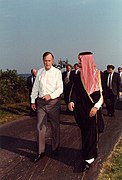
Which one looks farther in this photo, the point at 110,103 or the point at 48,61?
the point at 110,103

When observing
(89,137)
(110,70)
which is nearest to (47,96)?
(89,137)

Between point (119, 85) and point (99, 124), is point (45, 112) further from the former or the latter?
point (119, 85)

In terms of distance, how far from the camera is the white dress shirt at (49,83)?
5.98m

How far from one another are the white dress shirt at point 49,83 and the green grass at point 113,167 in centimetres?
160

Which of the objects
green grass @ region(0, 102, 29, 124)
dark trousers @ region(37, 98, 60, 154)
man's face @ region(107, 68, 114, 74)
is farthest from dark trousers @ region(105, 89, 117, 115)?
dark trousers @ region(37, 98, 60, 154)

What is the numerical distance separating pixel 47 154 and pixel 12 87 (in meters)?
10.4

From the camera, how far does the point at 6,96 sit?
15242 mm

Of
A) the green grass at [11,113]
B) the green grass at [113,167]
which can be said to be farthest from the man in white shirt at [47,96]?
the green grass at [11,113]

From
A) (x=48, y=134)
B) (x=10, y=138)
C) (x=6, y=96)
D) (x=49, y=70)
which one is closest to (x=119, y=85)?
(x=48, y=134)

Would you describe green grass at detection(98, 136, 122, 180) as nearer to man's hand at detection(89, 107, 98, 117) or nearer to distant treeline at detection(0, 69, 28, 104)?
man's hand at detection(89, 107, 98, 117)

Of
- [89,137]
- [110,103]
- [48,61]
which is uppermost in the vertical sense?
[48,61]

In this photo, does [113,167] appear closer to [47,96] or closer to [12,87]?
[47,96]

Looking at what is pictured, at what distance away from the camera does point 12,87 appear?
16.4 meters

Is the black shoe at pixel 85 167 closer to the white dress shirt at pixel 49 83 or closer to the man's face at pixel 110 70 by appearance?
the white dress shirt at pixel 49 83
